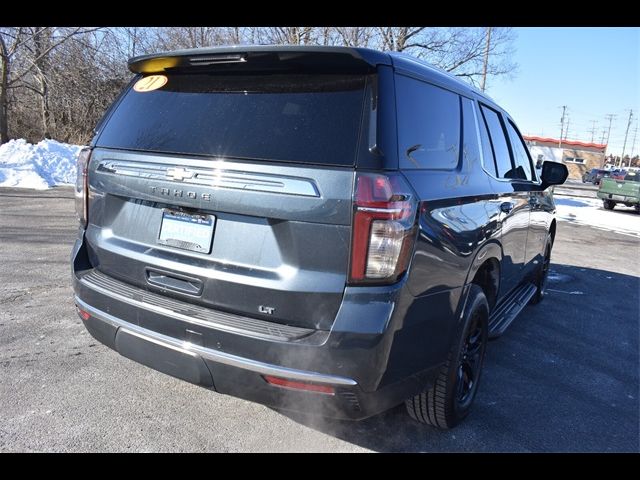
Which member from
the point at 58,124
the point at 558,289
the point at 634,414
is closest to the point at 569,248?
the point at 558,289

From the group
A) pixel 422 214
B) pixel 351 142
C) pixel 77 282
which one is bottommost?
pixel 77 282

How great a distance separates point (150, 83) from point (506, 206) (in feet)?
8.19

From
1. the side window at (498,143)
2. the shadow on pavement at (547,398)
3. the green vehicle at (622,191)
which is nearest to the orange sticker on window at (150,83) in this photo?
the shadow on pavement at (547,398)

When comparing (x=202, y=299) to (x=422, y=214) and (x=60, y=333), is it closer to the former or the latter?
(x=422, y=214)

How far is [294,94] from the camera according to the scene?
2.24 metres

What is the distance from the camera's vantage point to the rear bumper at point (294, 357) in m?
2.02

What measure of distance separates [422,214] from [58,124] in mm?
23478

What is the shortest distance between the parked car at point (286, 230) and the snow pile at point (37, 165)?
11.2 m

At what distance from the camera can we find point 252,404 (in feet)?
9.83

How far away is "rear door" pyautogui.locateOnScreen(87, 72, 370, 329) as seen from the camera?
204 centimetres

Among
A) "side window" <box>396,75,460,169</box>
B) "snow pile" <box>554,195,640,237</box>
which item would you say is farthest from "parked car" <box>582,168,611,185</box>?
"side window" <box>396,75,460,169</box>

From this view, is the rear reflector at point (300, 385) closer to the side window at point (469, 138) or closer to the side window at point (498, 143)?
Result: the side window at point (469, 138)

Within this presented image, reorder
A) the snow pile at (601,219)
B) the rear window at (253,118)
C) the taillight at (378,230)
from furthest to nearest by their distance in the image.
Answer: the snow pile at (601,219)
the rear window at (253,118)
the taillight at (378,230)

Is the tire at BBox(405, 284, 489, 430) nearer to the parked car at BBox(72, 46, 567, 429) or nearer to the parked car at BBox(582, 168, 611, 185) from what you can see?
the parked car at BBox(72, 46, 567, 429)
